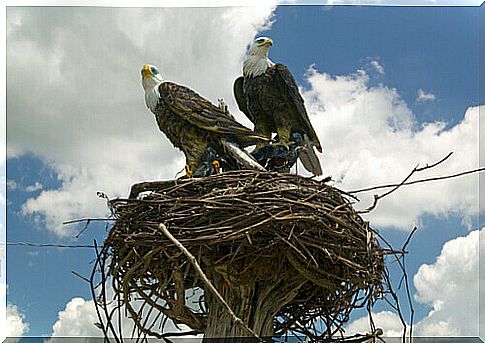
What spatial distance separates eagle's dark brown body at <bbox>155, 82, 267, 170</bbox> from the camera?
1.91 metres

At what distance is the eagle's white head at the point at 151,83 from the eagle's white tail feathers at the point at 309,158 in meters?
0.47

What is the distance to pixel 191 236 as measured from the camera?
1555 mm

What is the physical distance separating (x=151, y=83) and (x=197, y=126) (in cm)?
23

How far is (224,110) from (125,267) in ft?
1.92

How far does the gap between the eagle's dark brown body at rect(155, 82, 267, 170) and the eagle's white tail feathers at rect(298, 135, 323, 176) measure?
200 mm

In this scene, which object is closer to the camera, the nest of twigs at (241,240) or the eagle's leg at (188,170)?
the nest of twigs at (241,240)

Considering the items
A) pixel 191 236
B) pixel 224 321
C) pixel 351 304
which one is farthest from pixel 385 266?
pixel 191 236

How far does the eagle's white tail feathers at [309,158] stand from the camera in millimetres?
2082

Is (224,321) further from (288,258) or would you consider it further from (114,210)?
(114,210)

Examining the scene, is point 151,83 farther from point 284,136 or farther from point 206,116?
point 284,136

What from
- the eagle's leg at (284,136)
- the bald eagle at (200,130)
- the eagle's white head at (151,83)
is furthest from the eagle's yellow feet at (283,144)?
the eagle's white head at (151,83)

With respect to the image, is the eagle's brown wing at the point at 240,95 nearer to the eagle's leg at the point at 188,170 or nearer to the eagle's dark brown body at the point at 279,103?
the eagle's dark brown body at the point at 279,103

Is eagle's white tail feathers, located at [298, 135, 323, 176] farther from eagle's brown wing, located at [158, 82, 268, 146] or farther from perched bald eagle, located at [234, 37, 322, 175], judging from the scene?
eagle's brown wing, located at [158, 82, 268, 146]

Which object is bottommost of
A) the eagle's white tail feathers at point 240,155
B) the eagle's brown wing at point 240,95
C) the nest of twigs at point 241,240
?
the nest of twigs at point 241,240
